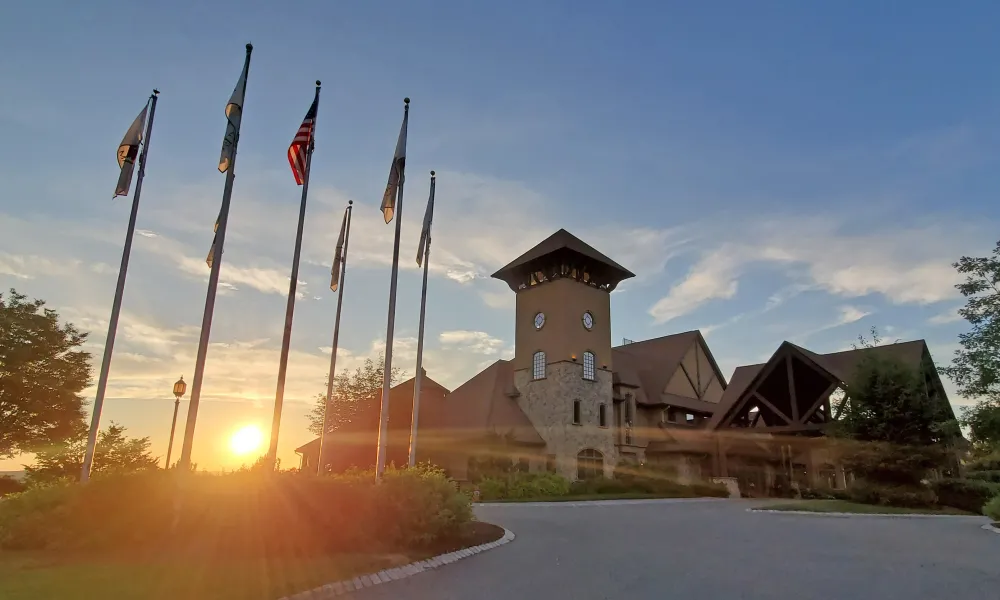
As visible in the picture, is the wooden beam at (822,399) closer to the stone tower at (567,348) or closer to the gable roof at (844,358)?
the gable roof at (844,358)

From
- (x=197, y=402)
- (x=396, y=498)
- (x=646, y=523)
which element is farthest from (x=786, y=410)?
(x=197, y=402)

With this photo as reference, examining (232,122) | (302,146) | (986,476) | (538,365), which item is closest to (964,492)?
(986,476)

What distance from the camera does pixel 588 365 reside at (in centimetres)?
4147

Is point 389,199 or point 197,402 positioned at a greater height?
point 389,199

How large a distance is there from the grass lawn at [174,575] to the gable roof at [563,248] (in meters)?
32.5

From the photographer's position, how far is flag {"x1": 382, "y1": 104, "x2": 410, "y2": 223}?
15.8 meters

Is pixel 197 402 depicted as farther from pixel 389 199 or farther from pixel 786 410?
pixel 786 410

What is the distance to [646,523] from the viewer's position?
59.4ft

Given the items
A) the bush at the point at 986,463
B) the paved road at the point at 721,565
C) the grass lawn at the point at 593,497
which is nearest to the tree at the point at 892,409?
the bush at the point at 986,463

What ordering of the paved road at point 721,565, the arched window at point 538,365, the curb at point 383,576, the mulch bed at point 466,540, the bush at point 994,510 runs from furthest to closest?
1. the arched window at point 538,365
2. the bush at point 994,510
3. the mulch bed at point 466,540
4. the paved road at point 721,565
5. the curb at point 383,576

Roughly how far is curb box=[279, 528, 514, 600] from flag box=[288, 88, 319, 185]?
9.44 metres

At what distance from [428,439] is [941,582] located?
29266 millimetres

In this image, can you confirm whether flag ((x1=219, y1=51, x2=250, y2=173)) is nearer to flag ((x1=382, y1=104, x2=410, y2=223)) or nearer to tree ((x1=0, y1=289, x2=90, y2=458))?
flag ((x1=382, y1=104, x2=410, y2=223))

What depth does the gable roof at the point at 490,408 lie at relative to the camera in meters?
37.3
